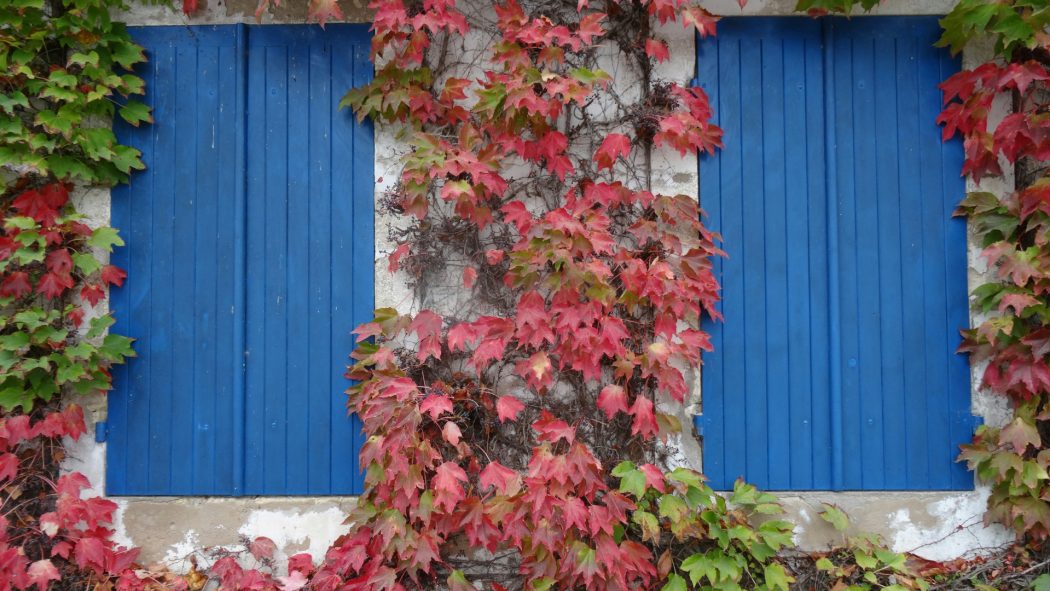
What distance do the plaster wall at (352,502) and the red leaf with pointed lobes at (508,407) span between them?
2.19 feet

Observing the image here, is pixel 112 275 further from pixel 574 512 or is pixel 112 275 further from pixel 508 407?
pixel 574 512

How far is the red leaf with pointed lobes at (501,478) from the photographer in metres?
Answer: 3.15

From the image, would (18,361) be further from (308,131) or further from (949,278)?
(949,278)

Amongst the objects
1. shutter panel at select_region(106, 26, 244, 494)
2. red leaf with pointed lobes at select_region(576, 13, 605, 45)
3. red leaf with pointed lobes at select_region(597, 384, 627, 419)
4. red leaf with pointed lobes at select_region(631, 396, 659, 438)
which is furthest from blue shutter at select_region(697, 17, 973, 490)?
shutter panel at select_region(106, 26, 244, 494)

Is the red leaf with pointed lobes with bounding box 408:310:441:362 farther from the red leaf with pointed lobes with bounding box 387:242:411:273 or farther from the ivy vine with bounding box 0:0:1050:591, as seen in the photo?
the red leaf with pointed lobes with bounding box 387:242:411:273

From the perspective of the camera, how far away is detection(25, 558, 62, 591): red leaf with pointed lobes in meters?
3.21

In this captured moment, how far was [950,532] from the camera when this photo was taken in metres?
3.44

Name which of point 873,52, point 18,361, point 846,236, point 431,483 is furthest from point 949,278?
point 18,361

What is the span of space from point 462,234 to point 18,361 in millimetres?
2139

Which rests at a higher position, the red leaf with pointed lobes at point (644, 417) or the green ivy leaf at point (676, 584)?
the red leaf with pointed lobes at point (644, 417)

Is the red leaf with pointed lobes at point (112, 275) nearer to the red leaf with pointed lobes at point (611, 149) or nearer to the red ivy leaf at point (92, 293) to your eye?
the red ivy leaf at point (92, 293)

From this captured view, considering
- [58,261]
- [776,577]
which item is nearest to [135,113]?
[58,261]

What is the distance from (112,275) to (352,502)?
1.60 meters

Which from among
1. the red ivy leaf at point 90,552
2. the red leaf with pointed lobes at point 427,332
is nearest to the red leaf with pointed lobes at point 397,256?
the red leaf with pointed lobes at point 427,332
